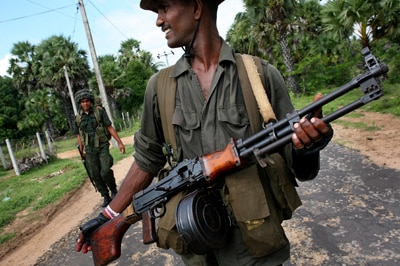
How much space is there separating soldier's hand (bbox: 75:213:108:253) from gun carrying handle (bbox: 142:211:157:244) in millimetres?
353

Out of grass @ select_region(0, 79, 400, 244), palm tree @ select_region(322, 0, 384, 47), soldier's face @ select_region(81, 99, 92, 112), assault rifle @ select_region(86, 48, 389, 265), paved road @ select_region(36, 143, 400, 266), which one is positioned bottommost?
paved road @ select_region(36, 143, 400, 266)

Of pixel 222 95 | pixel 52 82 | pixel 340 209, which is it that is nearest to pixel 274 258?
pixel 222 95

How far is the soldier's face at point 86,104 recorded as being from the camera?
5.49 meters

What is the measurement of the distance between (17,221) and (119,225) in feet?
17.5

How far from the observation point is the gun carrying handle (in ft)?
5.71

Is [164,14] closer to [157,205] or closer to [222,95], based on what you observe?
[222,95]

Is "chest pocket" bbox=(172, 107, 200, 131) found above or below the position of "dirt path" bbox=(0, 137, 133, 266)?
above

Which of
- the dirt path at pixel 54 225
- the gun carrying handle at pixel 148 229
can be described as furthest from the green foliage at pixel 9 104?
the gun carrying handle at pixel 148 229

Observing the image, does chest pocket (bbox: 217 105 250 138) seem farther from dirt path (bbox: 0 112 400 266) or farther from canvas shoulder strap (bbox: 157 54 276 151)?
dirt path (bbox: 0 112 400 266)

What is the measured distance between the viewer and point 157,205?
5.83ft

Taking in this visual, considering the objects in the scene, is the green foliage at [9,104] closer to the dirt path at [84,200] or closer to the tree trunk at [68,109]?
the tree trunk at [68,109]

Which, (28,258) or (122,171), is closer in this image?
(28,258)

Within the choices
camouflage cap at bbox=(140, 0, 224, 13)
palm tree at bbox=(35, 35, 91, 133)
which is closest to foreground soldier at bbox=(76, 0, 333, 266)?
camouflage cap at bbox=(140, 0, 224, 13)

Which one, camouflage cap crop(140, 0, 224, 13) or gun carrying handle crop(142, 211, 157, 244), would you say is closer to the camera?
gun carrying handle crop(142, 211, 157, 244)
